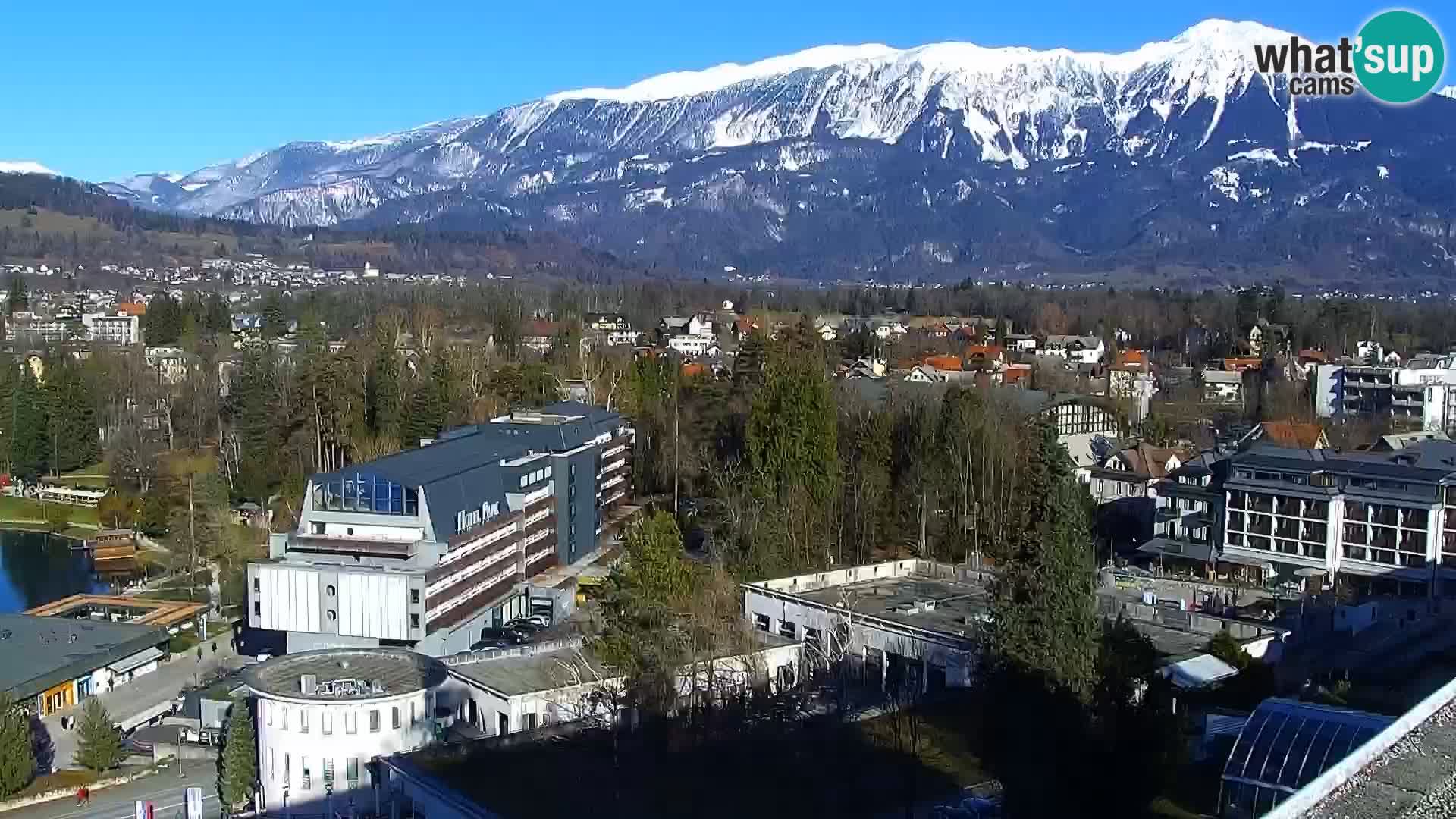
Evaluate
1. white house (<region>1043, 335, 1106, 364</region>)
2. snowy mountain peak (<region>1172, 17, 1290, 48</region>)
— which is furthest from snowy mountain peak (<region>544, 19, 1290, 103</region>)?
white house (<region>1043, 335, 1106, 364</region>)

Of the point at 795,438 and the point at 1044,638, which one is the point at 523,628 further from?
the point at 1044,638

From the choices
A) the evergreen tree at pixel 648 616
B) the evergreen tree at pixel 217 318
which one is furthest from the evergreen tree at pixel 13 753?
the evergreen tree at pixel 217 318

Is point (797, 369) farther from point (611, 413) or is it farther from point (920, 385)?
point (920, 385)

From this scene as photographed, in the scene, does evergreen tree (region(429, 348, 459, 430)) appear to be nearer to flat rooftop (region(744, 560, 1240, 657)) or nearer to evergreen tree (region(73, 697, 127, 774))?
flat rooftop (region(744, 560, 1240, 657))

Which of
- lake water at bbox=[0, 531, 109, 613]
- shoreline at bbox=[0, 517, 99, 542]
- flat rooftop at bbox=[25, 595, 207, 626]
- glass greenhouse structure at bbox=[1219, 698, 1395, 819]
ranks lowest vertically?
lake water at bbox=[0, 531, 109, 613]

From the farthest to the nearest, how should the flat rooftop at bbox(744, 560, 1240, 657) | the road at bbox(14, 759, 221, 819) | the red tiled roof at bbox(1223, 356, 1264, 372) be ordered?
the red tiled roof at bbox(1223, 356, 1264, 372), the flat rooftop at bbox(744, 560, 1240, 657), the road at bbox(14, 759, 221, 819)

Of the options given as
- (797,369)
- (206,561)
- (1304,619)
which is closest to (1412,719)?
(1304,619)

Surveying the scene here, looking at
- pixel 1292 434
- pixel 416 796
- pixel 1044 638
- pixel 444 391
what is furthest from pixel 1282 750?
pixel 444 391
